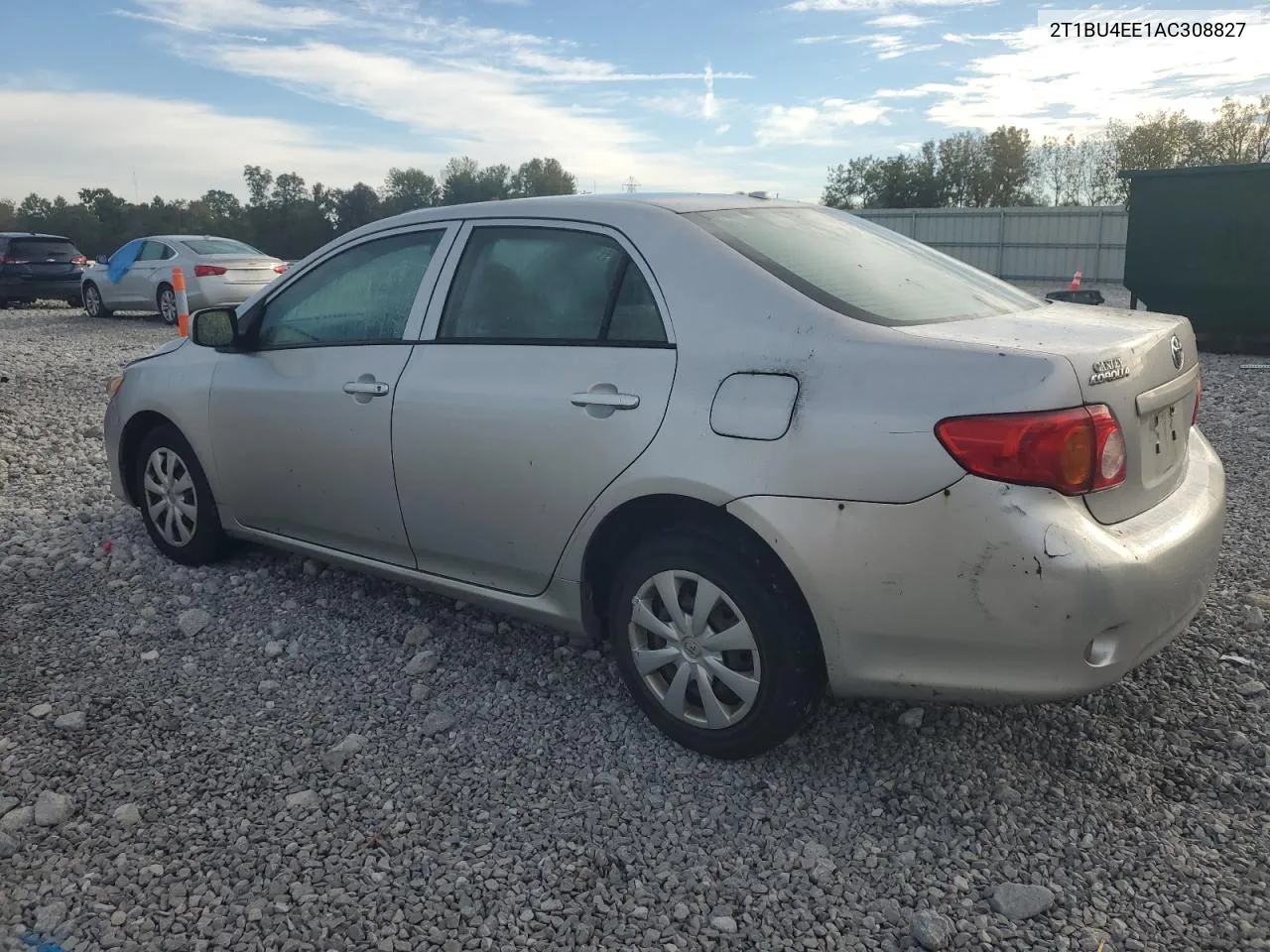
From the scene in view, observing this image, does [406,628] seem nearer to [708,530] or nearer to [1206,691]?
[708,530]

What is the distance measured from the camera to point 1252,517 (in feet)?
16.9

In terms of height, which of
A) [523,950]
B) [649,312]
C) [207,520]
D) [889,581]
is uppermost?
[649,312]

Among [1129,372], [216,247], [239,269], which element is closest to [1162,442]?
[1129,372]

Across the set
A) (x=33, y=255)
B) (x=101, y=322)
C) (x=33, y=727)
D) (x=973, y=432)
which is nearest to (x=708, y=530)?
(x=973, y=432)

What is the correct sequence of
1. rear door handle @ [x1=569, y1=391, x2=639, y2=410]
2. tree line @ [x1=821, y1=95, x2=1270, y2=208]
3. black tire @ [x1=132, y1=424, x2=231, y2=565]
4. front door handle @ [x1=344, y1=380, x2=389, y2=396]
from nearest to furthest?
rear door handle @ [x1=569, y1=391, x2=639, y2=410] < front door handle @ [x1=344, y1=380, x2=389, y2=396] < black tire @ [x1=132, y1=424, x2=231, y2=565] < tree line @ [x1=821, y1=95, x2=1270, y2=208]

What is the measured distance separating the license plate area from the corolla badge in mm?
169

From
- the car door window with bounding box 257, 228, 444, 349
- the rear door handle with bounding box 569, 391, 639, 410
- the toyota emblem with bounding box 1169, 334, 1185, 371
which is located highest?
the car door window with bounding box 257, 228, 444, 349

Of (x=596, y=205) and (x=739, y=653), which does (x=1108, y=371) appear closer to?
(x=739, y=653)

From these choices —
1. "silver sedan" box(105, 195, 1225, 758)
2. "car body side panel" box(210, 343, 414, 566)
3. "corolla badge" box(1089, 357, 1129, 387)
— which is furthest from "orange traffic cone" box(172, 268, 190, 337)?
"corolla badge" box(1089, 357, 1129, 387)

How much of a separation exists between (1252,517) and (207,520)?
504cm

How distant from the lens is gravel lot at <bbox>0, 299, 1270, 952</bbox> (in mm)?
2451

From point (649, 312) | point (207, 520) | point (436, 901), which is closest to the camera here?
point (436, 901)

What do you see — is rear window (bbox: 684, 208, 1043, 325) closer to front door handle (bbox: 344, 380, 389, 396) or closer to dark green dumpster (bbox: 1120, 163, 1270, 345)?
front door handle (bbox: 344, 380, 389, 396)

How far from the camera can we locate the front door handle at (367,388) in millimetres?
3756
